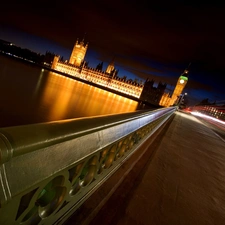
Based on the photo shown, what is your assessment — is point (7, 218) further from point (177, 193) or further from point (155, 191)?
point (177, 193)

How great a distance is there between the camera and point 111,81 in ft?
356

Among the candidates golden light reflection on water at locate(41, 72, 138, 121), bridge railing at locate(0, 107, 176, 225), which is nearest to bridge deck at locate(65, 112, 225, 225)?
bridge railing at locate(0, 107, 176, 225)

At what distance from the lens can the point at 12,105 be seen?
68.8 ft

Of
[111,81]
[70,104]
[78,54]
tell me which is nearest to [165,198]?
[70,104]

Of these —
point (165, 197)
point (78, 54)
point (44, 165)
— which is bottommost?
point (165, 197)

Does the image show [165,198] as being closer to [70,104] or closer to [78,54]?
[70,104]

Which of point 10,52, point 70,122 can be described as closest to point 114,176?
point 70,122

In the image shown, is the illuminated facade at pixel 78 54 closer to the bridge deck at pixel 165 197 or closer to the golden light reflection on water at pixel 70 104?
the golden light reflection on water at pixel 70 104

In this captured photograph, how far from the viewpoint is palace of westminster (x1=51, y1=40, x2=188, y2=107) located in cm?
10225

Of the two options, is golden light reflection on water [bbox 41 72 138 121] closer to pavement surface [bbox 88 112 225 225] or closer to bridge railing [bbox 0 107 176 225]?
pavement surface [bbox 88 112 225 225]

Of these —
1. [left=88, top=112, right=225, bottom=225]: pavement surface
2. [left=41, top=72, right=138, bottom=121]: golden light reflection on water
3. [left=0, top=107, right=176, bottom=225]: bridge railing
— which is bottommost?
[left=41, top=72, right=138, bottom=121]: golden light reflection on water

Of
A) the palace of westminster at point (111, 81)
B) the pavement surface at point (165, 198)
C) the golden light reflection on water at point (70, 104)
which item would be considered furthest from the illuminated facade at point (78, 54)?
the pavement surface at point (165, 198)

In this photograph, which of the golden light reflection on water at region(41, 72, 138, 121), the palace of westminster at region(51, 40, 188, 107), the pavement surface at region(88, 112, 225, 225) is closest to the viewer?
the pavement surface at region(88, 112, 225, 225)

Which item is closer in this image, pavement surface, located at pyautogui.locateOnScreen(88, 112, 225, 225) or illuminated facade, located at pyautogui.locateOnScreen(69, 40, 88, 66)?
pavement surface, located at pyautogui.locateOnScreen(88, 112, 225, 225)
